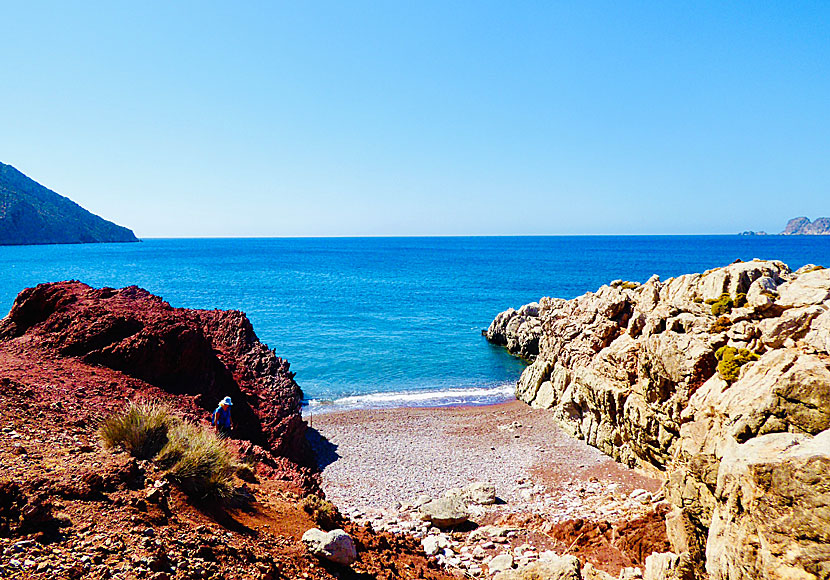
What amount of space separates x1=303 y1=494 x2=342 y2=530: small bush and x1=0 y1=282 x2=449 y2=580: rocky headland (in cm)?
4

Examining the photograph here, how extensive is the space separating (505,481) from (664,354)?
27.2 ft

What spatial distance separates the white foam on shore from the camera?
33000 millimetres

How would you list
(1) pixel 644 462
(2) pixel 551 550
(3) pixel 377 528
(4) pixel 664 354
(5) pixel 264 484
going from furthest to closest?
(1) pixel 644 462 → (4) pixel 664 354 → (3) pixel 377 528 → (2) pixel 551 550 → (5) pixel 264 484

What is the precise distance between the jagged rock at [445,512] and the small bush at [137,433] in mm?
9365

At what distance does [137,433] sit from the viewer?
10328mm

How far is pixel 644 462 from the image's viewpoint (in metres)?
20.0

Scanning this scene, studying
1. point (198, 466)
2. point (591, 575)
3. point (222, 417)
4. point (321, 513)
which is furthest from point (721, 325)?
point (198, 466)

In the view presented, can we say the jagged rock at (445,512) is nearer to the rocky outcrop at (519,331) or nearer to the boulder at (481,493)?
the boulder at (481,493)

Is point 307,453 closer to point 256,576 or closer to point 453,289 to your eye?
point 256,576

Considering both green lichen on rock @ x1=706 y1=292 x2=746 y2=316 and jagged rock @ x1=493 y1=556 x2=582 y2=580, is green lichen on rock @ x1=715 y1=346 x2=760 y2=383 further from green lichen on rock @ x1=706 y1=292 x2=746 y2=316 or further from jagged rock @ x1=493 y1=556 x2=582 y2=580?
jagged rock @ x1=493 y1=556 x2=582 y2=580

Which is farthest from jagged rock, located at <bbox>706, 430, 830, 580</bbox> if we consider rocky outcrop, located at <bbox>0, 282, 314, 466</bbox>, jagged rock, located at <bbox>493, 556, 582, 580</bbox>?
rocky outcrop, located at <bbox>0, 282, 314, 466</bbox>

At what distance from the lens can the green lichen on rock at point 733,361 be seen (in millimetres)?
14078

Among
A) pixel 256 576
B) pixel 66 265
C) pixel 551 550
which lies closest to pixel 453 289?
pixel 551 550

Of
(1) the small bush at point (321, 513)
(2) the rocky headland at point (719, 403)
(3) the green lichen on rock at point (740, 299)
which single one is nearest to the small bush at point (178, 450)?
(1) the small bush at point (321, 513)
